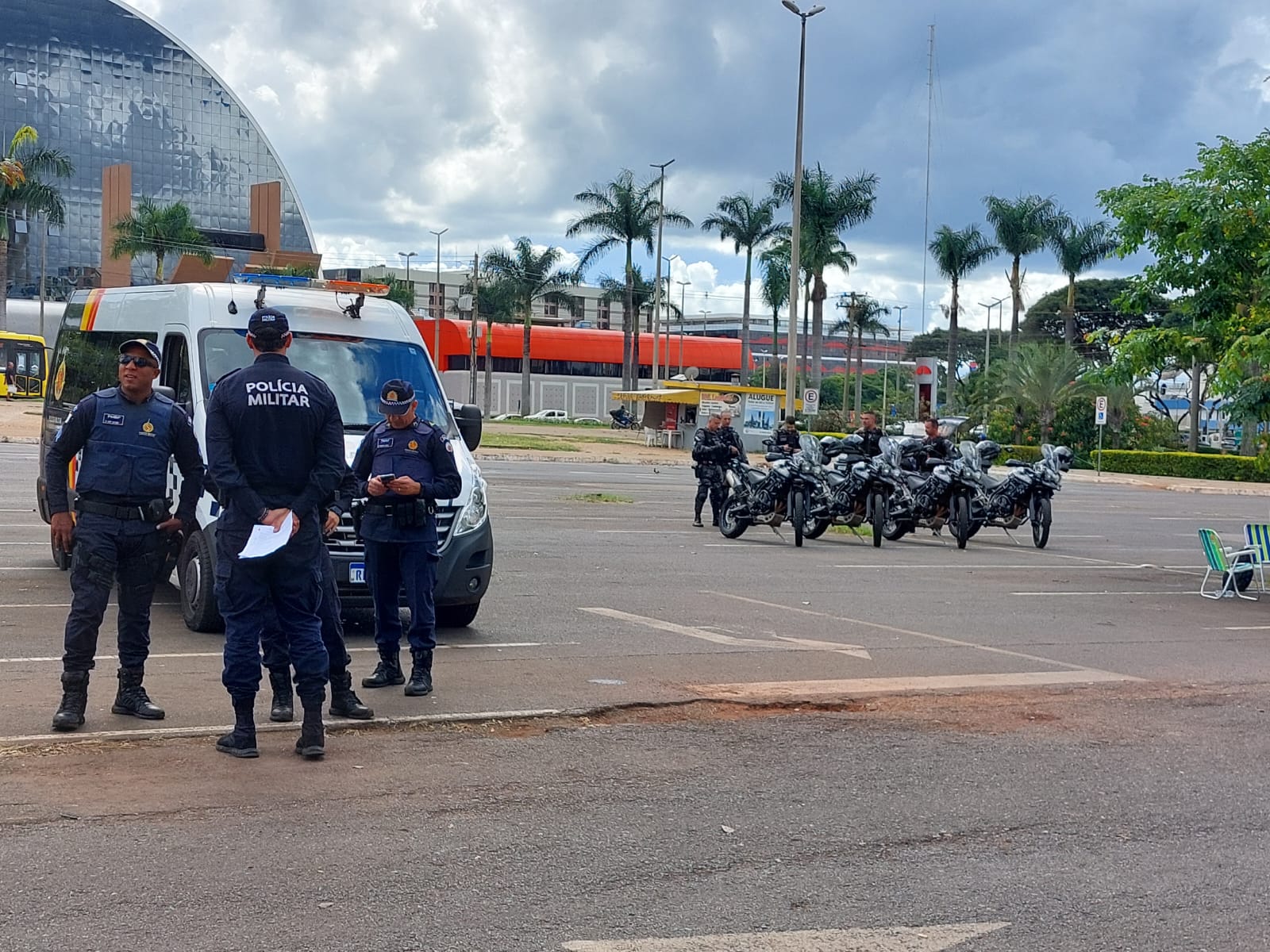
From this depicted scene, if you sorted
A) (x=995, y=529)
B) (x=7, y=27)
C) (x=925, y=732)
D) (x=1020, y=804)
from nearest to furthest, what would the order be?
1. (x=1020, y=804)
2. (x=925, y=732)
3. (x=995, y=529)
4. (x=7, y=27)

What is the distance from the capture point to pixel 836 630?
11508 millimetres

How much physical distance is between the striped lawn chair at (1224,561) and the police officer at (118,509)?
11357mm

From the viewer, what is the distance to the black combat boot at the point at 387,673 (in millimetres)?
8305

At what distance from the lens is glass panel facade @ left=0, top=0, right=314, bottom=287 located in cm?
12062

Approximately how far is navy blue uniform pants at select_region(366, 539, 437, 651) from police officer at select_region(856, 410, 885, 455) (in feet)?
43.1

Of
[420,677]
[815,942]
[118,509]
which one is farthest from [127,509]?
[815,942]

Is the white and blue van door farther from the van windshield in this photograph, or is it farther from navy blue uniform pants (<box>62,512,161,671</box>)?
navy blue uniform pants (<box>62,512,161,671</box>)

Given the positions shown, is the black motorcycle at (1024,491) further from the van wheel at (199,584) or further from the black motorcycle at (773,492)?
the van wheel at (199,584)

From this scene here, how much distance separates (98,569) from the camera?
22.7 feet

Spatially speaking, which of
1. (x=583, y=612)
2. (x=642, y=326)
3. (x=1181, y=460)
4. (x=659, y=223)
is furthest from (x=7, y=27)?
(x=583, y=612)

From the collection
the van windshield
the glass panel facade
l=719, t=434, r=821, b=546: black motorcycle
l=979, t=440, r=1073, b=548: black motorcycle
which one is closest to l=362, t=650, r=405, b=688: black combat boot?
the van windshield

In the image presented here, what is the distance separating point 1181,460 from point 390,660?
4820cm

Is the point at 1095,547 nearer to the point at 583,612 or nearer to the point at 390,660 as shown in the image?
the point at 583,612

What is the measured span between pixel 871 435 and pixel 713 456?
2261mm
